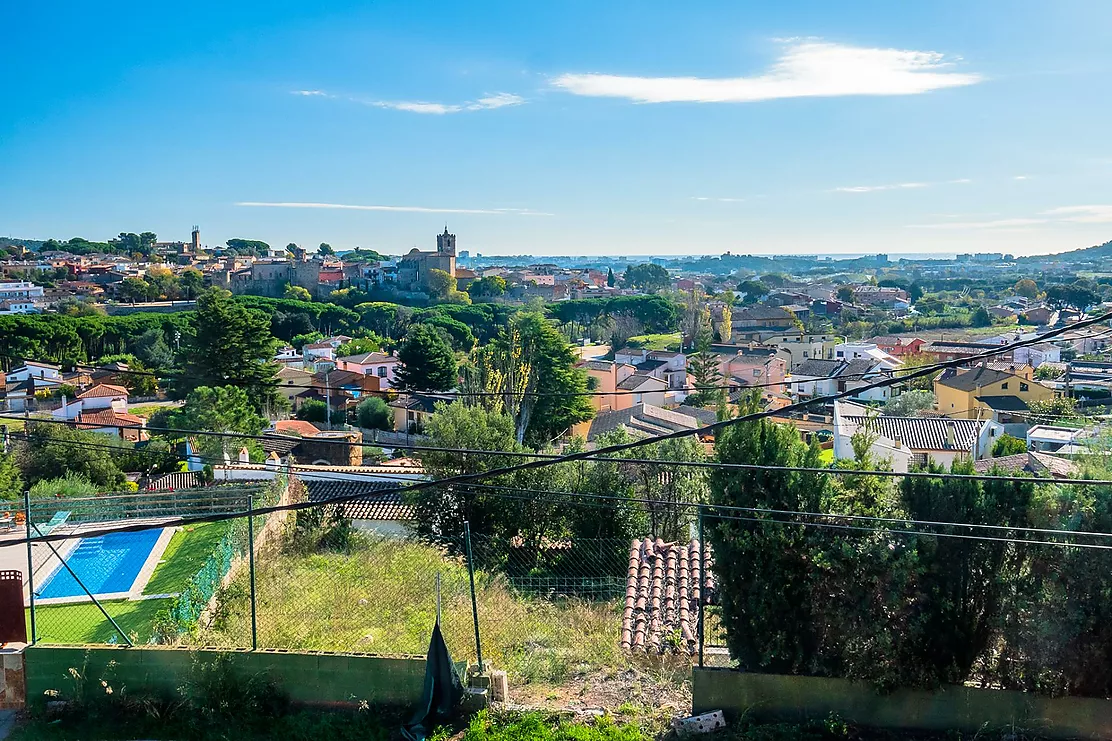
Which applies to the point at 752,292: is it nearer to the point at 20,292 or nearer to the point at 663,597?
the point at 20,292

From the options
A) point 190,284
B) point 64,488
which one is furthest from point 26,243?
point 64,488

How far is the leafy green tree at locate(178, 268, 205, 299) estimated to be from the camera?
6875 centimetres

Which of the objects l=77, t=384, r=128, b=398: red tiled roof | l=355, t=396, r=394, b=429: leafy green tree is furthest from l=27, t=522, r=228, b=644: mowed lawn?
l=77, t=384, r=128, b=398: red tiled roof

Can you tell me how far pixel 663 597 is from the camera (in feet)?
21.7

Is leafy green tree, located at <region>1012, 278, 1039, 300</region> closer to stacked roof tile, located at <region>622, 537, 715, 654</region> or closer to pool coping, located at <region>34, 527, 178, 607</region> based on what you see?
stacked roof tile, located at <region>622, 537, 715, 654</region>

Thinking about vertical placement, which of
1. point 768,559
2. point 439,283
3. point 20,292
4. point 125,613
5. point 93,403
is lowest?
point 93,403

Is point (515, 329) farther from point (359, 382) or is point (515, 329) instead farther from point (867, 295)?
point (867, 295)

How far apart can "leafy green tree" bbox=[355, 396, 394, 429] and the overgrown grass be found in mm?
18294

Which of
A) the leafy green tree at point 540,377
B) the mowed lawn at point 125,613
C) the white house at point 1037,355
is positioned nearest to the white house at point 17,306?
the leafy green tree at point 540,377

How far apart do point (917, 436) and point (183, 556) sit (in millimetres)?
13323

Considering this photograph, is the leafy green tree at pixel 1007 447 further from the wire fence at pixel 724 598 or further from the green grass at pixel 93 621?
the green grass at pixel 93 621

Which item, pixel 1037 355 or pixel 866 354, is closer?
pixel 866 354

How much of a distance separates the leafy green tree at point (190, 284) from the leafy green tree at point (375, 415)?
46905mm

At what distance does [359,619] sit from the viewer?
250 inches
